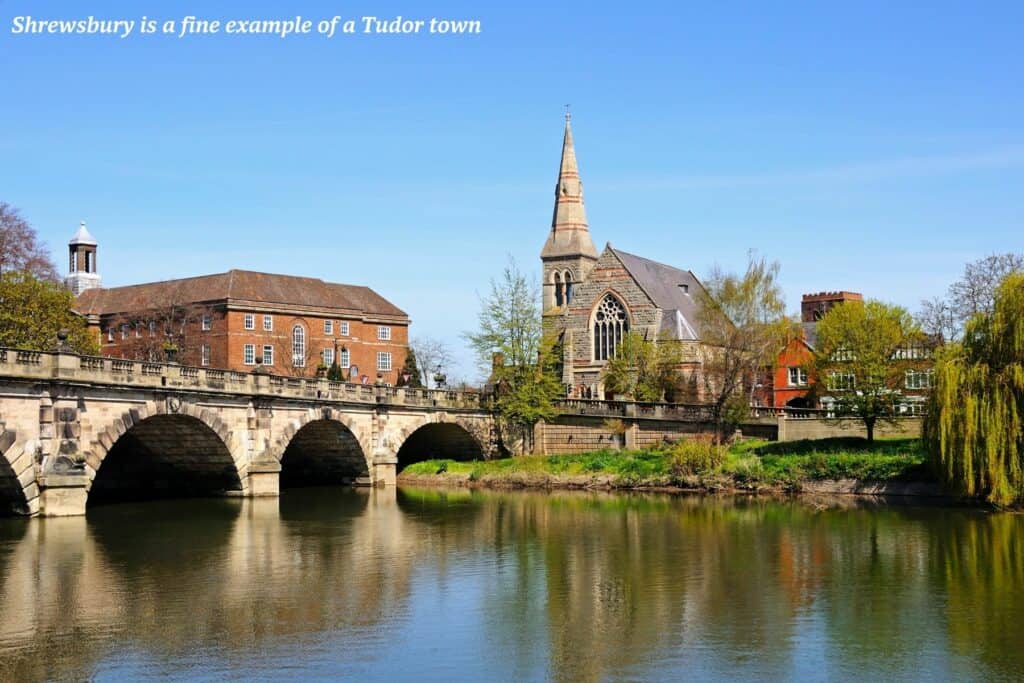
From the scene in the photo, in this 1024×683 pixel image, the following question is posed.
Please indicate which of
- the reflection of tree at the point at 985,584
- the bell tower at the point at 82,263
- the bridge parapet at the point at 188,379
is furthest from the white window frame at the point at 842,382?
the bell tower at the point at 82,263

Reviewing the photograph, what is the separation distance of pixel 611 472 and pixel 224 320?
44.3 m

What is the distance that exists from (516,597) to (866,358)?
109 ft

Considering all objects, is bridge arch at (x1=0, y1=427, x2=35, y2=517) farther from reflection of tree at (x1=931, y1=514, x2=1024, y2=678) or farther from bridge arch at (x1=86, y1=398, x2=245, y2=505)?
reflection of tree at (x1=931, y1=514, x2=1024, y2=678)

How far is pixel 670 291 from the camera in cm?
9044

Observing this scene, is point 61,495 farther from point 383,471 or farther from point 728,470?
point 728,470

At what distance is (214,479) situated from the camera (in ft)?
163

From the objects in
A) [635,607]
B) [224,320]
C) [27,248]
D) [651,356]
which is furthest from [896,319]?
[224,320]

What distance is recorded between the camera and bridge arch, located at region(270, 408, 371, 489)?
55.7 m

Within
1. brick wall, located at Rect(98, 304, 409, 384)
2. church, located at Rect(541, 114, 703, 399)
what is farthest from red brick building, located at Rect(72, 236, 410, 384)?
church, located at Rect(541, 114, 703, 399)

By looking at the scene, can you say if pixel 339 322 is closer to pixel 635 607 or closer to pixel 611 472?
pixel 611 472

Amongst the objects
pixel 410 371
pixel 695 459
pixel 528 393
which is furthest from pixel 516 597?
pixel 410 371

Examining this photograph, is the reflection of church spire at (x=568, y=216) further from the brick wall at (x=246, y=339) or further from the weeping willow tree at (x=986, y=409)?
the weeping willow tree at (x=986, y=409)

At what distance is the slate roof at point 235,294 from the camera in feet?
308

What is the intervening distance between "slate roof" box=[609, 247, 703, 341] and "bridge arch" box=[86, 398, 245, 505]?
130ft
